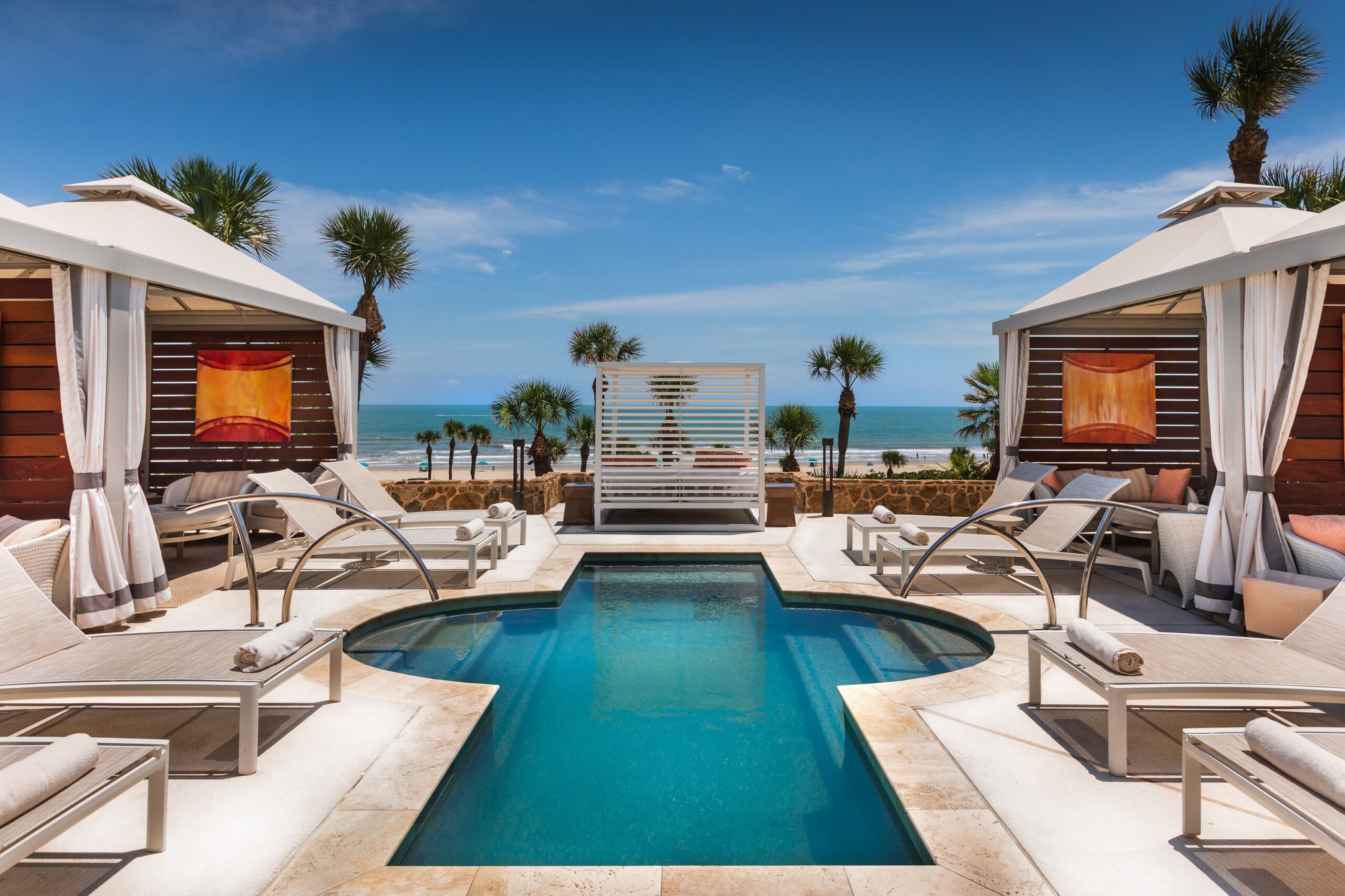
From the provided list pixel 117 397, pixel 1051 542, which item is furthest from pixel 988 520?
pixel 117 397

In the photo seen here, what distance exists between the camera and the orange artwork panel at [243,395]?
9.00m

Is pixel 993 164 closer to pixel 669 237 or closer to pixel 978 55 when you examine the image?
pixel 978 55

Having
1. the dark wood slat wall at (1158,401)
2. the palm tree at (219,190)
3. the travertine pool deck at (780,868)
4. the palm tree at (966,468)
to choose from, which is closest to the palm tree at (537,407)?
the palm tree at (219,190)

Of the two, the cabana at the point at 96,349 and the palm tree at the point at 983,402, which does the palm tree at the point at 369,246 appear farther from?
the palm tree at the point at 983,402

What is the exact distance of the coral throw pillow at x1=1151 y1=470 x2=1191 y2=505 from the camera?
25.9ft

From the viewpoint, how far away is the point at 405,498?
419 inches

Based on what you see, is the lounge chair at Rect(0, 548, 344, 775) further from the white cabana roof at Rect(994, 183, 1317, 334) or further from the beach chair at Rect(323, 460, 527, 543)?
the white cabana roof at Rect(994, 183, 1317, 334)

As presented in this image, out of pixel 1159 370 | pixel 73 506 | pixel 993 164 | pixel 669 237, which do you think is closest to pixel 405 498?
pixel 73 506

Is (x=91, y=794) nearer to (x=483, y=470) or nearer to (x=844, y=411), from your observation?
(x=844, y=411)

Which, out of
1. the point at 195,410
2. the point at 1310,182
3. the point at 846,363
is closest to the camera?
the point at 195,410

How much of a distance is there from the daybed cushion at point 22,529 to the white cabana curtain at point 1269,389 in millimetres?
8124

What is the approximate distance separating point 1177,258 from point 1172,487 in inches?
118

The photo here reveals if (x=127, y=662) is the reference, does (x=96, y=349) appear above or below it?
above

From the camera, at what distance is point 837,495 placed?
11195 mm
